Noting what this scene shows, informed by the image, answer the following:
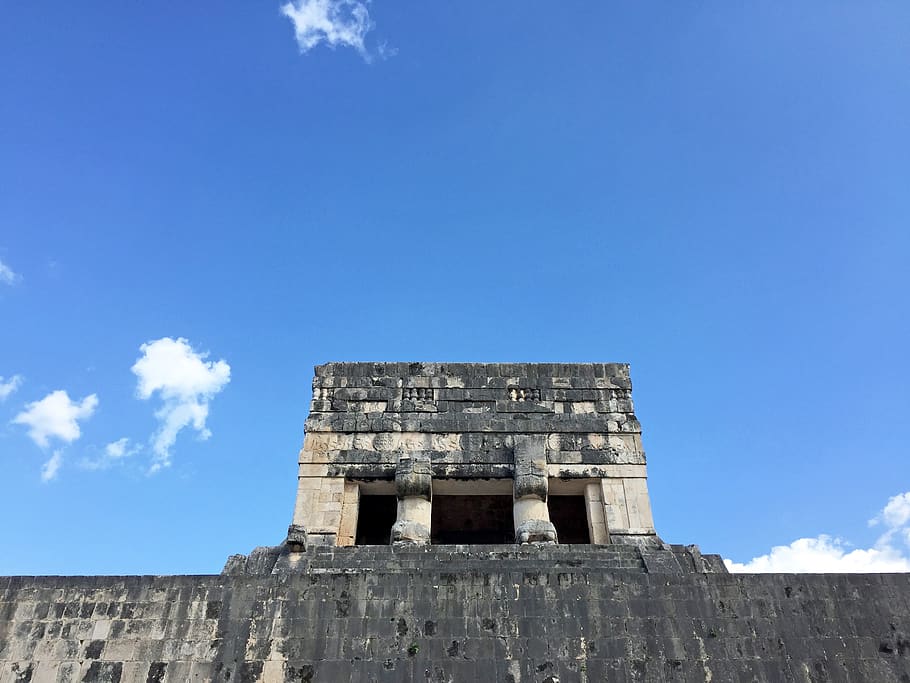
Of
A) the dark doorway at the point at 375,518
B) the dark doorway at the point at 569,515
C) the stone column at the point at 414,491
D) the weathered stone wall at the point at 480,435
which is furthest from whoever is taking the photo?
the dark doorway at the point at 569,515

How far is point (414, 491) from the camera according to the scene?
1434 centimetres

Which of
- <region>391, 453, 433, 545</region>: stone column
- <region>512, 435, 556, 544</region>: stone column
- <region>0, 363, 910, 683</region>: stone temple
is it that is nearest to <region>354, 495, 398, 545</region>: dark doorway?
<region>391, 453, 433, 545</region>: stone column

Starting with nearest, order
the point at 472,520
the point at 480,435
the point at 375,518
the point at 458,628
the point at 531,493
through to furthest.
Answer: the point at 458,628 → the point at 531,493 → the point at 480,435 → the point at 375,518 → the point at 472,520

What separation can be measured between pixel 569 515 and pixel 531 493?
3278mm

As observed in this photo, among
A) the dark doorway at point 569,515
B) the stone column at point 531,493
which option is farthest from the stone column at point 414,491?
the dark doorway at point 569,515

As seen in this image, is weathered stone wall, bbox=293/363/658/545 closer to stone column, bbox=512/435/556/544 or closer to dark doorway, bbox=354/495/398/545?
stone column, bbox=512/435/556/544

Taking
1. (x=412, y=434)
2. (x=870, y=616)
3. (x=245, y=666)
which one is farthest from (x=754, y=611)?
(x=412, y=434)

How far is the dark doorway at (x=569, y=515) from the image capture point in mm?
16922

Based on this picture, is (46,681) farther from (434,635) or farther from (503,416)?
(503,416)

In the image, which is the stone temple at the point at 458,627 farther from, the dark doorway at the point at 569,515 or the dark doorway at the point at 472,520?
the dark doorway at the point at 569,515

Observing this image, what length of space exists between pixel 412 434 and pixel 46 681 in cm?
783

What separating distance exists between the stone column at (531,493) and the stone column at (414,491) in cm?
172

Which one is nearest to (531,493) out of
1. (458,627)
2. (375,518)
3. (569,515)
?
(569,515)

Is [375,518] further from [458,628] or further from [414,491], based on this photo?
[458,628]
